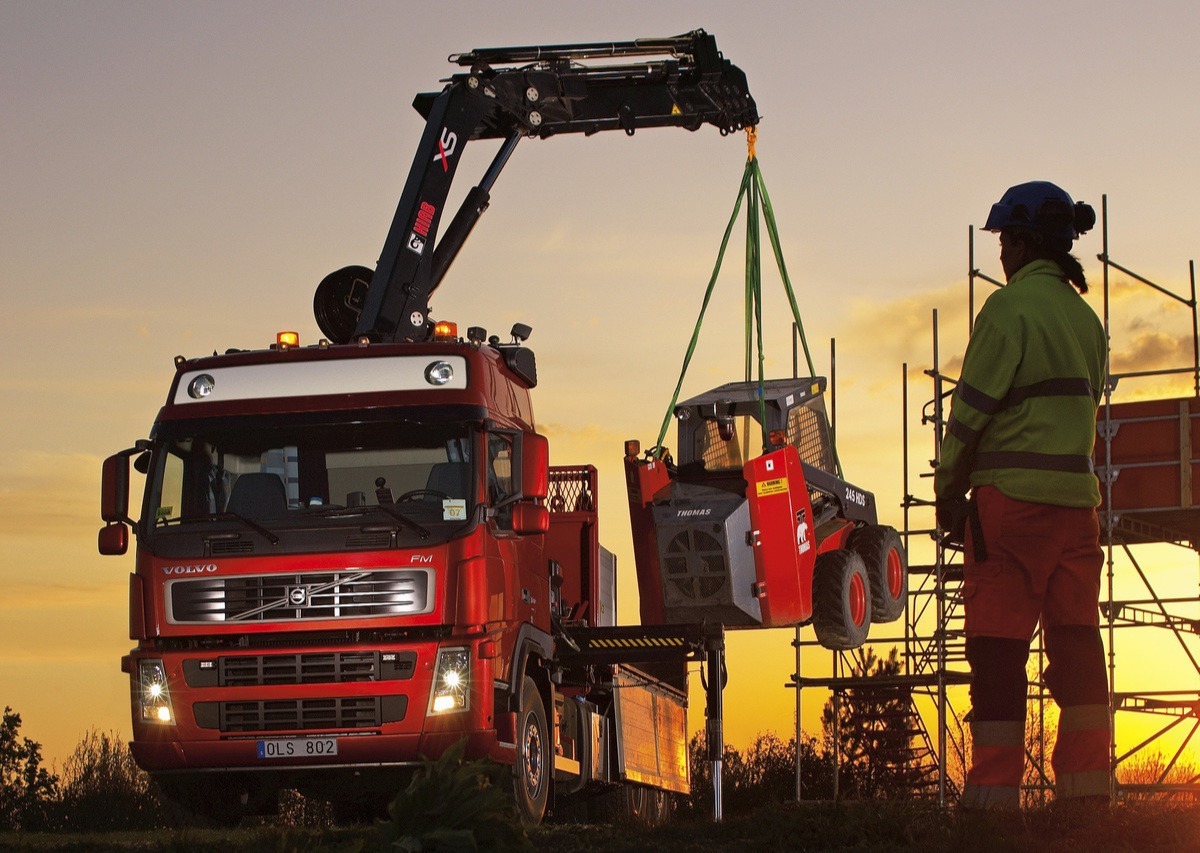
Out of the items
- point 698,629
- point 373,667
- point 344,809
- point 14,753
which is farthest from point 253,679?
point 14,753

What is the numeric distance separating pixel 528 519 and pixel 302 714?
2.00 m

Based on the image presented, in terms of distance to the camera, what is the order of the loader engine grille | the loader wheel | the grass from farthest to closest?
1. the loader wheel
2. the loader engine grille
3. the grass

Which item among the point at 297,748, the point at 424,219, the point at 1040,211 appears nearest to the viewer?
the point at 1040,211

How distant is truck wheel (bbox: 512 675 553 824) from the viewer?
12.5 m

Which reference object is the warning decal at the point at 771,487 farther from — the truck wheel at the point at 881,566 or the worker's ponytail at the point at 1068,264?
the worker's ponytail at the point at 1068,264

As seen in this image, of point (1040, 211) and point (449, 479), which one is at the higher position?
point (1040, 211)

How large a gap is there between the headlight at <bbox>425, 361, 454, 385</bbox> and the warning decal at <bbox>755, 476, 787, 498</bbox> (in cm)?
394

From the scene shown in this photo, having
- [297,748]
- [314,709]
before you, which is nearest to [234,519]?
[314,709]

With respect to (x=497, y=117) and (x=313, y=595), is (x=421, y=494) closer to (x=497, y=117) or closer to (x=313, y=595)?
(x=313, y=595)

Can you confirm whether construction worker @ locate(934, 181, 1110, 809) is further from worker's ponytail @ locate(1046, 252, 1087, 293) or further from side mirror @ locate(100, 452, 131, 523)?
side mirror @ locate(100, 452, 131, 523)

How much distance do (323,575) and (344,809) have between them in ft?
8.60

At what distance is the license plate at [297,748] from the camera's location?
1215cm

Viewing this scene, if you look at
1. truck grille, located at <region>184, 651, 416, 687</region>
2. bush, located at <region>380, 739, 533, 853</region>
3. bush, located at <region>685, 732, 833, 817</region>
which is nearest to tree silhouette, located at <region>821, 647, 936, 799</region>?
bush, located at <region>685, 732, 833, 817</region>

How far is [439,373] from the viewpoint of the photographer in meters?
12.7
